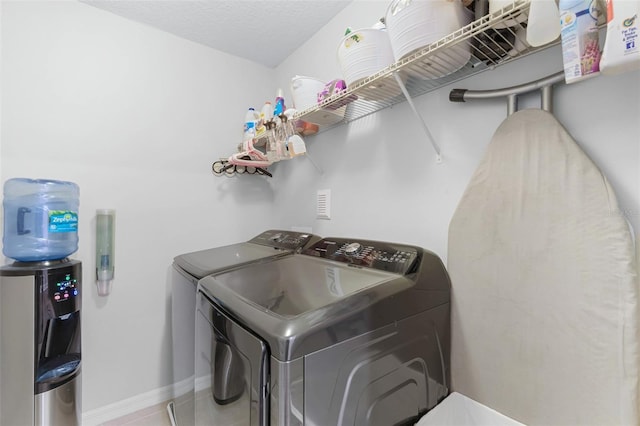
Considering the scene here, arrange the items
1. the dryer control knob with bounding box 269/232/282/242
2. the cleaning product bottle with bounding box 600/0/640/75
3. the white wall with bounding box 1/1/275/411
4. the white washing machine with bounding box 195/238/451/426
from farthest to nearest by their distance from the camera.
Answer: the dryer control knob with bounding box 269/232/282/242
the white wall with bounding box 1/1/275/411
the white washing machine with bounding box 195/238/451/426
the cleaning product bottle with bounding box 600/0/640/75

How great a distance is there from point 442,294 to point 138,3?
2.45 metres

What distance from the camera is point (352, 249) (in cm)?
138

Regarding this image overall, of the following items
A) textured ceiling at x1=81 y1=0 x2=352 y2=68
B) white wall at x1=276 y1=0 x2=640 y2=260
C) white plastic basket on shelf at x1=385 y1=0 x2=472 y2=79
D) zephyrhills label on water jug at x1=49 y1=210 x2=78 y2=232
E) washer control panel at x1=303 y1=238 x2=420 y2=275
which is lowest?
washer control panel at x1=303 y1=238 x2=420 y2=275

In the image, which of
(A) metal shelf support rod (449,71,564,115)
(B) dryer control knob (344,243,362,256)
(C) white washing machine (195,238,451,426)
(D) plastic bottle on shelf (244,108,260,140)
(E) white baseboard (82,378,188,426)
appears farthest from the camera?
(D) plastic bottle on shelf (244,108,260,140)

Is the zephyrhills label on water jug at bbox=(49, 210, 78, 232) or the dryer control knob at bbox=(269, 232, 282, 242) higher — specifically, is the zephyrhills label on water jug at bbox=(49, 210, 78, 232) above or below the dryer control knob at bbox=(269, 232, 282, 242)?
above

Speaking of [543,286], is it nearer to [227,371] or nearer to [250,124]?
[227,371]

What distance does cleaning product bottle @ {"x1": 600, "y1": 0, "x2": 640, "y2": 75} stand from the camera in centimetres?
62

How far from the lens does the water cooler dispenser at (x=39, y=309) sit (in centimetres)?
136

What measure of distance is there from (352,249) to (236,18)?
5.78ft

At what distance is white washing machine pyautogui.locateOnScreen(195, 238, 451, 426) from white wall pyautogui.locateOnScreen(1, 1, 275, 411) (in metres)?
0.99

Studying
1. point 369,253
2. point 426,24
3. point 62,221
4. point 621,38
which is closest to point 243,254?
point 369,253

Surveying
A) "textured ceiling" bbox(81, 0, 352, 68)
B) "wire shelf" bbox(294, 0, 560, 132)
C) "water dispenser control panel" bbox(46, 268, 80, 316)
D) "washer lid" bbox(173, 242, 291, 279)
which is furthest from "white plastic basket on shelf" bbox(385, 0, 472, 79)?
"water dispenser control panel" bbox(46, 268, 80, 316)

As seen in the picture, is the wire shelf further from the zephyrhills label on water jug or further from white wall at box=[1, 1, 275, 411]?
the zephyrhills label on water jug

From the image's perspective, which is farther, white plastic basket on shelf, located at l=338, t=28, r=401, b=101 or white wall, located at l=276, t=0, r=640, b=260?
white plastic basket on shelf, located at l=338, t=28, r=401, b=101
